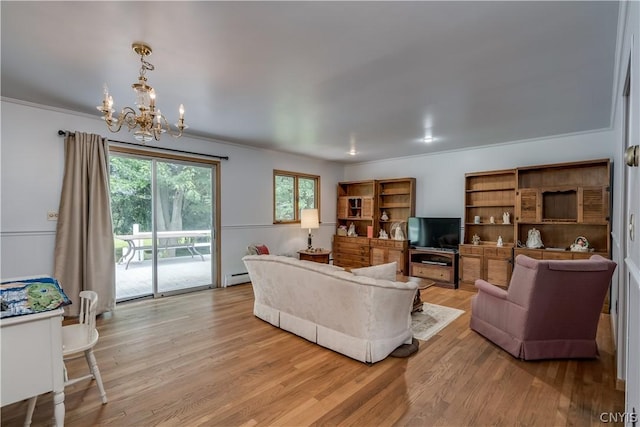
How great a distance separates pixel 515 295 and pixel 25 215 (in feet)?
17.8

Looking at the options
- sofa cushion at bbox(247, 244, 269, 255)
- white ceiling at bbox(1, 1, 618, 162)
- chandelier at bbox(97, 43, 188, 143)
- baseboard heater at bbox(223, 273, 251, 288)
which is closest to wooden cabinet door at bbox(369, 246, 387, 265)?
sofa cushion at bbox(247, 244, 269, 255)

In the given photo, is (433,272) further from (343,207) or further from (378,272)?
(378,272)

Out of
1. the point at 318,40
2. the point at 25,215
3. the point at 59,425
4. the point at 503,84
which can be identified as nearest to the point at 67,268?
the point at 25,215

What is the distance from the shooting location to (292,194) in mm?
6809

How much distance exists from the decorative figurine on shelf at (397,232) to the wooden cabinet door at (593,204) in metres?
2.97

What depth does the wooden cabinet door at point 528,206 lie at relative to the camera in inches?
188

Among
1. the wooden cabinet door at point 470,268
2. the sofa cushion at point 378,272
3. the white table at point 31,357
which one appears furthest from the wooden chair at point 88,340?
the wooden cabinet door at point 470,268

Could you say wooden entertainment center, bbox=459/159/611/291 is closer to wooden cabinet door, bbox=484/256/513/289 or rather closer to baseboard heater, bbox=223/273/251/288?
wooden cabinet door, bbox=484/256/513/289

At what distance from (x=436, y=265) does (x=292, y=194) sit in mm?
3279

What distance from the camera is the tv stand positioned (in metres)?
5.51

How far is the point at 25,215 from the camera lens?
3.67 m

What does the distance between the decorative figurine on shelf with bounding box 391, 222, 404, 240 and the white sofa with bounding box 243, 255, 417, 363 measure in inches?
141

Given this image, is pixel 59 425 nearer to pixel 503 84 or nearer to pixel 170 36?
pixel 170 36

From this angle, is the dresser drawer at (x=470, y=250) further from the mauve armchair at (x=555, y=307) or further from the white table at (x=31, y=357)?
the white table at (x=31, y=357)
